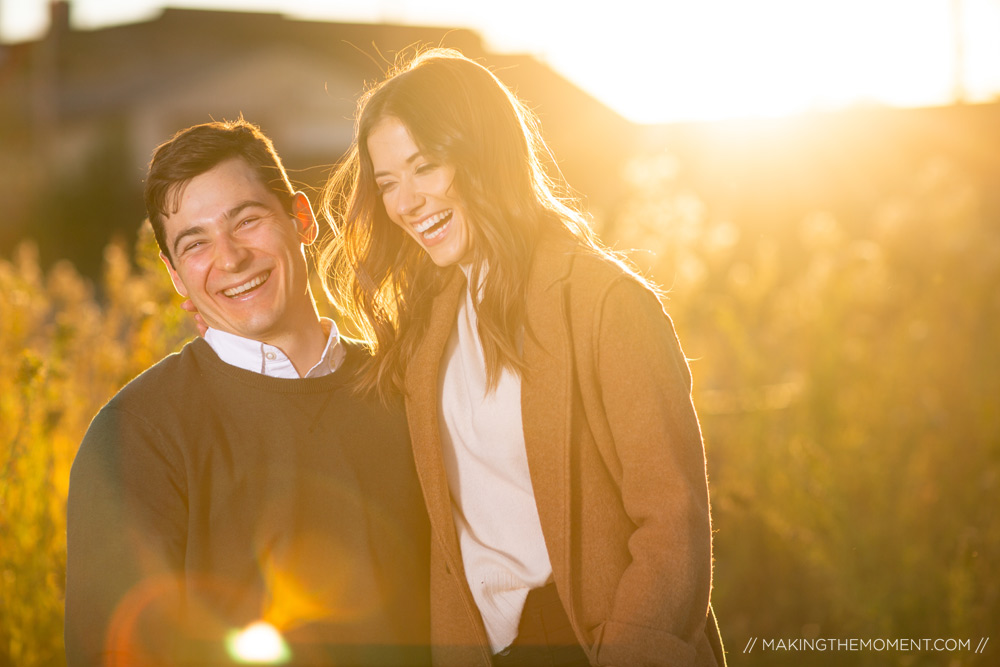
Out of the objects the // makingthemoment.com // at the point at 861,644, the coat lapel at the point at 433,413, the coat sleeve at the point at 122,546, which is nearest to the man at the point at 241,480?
the coat sleeve at the point at 122,546

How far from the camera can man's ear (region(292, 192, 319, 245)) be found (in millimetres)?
2688

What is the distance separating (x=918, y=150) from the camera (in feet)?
39.9

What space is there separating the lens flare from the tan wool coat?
0.47 meters

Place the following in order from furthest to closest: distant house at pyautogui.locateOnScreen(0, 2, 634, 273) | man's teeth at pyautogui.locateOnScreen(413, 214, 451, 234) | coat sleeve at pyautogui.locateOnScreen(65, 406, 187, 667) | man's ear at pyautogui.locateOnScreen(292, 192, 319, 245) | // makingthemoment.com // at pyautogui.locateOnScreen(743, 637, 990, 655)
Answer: distant house at pyautogui.locateOnScreen(0, 2, 634, 273), // makingthemoment.com // at pyautogui.locateOnScreen(743, 637, 990, 655), man's ear at pyautogui.locateOnScreen(292, 192, 319, 245), man's teeth at pyautogui.locateOnScreen(413, 214, 451, 234), coat sleeve at pyautogui.locateOnScreen(65, 406, 187, 667)

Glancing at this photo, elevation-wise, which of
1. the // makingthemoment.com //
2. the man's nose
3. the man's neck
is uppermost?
the man's nose

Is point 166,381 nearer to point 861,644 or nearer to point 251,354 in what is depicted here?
point 251,354

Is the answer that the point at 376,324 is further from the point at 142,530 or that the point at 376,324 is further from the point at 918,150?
the point at 918,150

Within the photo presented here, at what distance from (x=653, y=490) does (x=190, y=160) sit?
155 centimetres

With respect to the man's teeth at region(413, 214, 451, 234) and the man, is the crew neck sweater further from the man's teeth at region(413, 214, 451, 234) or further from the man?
the man's teeth at region(413, 214, 451, 234)

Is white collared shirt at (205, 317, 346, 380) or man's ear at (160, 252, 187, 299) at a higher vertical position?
man's ear at (160, 252, 187, 299)

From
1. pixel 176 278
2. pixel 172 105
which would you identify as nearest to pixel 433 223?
pixel 176 278

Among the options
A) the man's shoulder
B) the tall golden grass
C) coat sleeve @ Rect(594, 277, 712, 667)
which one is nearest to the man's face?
the man's shoulder

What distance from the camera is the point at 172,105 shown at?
21172 millimetres

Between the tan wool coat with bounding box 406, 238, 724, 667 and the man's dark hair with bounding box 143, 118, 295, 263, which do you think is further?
the man's dark hair with bounding box 143, 118, 295, 263
